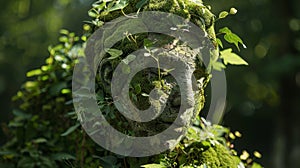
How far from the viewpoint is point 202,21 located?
5.50 feet

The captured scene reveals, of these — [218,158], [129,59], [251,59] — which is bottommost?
[251,59]

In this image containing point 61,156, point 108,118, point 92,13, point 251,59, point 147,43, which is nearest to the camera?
point 147,43

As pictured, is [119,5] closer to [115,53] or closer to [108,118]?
[115,53]

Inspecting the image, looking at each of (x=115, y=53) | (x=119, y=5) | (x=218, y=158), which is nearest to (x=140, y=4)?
(x=119, y=5)

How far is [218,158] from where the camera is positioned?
187cm

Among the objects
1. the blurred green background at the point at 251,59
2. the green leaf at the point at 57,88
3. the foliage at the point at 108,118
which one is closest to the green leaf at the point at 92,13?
the foliage at the point at 108,118

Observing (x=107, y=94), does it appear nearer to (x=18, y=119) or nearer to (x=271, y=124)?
(x=18, y=119)

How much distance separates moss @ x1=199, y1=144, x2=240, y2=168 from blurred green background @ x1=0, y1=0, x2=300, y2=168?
15.4 feet

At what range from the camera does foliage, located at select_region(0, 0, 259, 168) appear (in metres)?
1.68

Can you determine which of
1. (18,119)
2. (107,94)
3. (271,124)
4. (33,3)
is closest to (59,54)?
(18,119)

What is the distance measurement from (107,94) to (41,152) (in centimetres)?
67

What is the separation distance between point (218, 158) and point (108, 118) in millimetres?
445

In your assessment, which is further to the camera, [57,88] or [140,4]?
[57,88]

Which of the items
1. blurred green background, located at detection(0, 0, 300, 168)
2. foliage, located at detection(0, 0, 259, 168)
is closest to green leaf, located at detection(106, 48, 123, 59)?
foliage, located at detection(0, 0, 259, 168)
